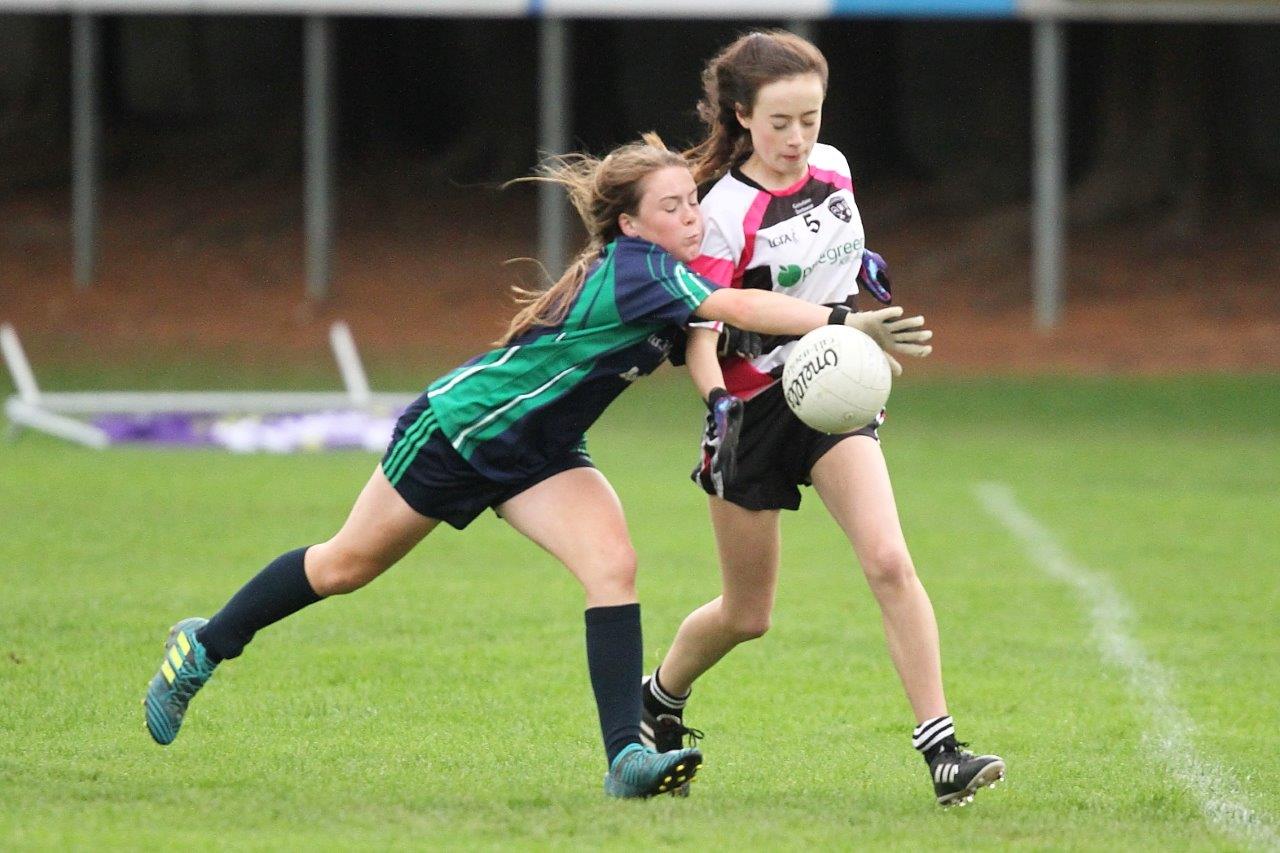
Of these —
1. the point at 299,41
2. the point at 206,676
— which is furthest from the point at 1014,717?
the point at 299,41

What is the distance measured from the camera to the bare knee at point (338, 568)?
538cm

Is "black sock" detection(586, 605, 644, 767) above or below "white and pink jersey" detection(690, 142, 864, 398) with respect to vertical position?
below

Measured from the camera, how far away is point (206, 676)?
5.61 metres

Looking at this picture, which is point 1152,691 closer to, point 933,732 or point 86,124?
point 933,732

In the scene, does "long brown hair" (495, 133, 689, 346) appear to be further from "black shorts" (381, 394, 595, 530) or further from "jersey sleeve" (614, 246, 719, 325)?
"black shorts" (381, 394, 595, 530)

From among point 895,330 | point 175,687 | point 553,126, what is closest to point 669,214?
point 895,330

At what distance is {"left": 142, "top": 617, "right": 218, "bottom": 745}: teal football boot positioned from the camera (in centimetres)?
555

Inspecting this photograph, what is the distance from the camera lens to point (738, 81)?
5367mm

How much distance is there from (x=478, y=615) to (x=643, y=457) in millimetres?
7325

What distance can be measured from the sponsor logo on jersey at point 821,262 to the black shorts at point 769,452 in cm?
29

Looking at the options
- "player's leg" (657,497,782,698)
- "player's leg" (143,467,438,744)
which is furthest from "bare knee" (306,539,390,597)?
"player's leg" (657,497,782,698)

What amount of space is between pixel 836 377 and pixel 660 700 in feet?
4.49

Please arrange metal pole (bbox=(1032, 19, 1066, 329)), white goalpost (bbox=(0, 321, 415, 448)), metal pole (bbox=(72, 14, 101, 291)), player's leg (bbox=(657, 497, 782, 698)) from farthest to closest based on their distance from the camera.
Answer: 1. metal pole (bbox=(72, 14, 101, 291))
2. metal pole (bbox=(1032, 19, 1066, 329))
3. white goalpost (bbox=(0, 321, 415, 448))
4. player's leg (bbox=(657, 497, 782, 698))

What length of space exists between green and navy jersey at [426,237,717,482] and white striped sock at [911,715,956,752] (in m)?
1.19
